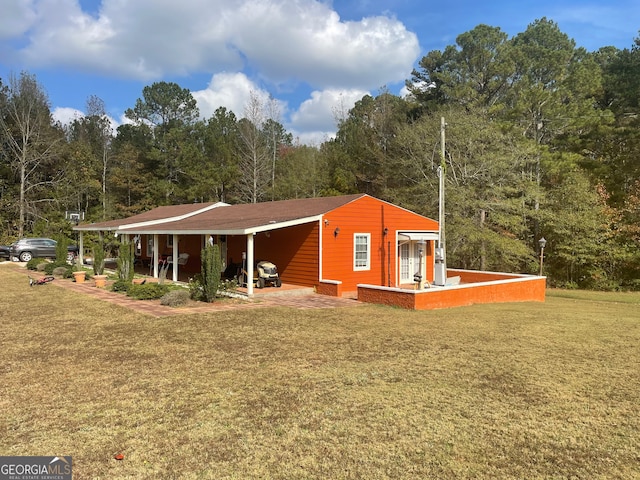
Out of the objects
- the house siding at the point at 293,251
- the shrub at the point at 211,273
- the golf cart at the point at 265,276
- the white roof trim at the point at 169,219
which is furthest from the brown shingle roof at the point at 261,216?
the golf cart at the point at 265,276

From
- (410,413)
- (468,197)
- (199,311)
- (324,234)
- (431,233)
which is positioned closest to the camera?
(410,413)

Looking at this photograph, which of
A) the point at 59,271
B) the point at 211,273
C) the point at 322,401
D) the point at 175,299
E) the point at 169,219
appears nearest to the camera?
the point at 322,401

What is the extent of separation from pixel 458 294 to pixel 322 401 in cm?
818

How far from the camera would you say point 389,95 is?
115 feet

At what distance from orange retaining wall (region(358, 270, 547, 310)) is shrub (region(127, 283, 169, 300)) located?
5266 mm

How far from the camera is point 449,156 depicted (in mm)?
23141

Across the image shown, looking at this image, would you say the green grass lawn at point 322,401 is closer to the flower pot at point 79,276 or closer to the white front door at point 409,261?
the flower pot at point 79,276

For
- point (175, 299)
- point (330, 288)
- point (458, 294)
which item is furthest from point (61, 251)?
point (458, 294)

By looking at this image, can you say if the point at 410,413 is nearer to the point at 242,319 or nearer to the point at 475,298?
the point at 242,319

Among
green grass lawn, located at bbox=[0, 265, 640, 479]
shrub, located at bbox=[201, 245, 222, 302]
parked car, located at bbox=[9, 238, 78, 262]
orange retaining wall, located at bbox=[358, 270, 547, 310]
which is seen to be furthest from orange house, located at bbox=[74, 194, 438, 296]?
parked car, located at bbox=[9, 238, 78, 262]

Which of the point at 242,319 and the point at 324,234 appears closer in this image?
the point at 242,319

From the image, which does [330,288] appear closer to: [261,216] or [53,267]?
[261,216]

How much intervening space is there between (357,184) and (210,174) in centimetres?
1173

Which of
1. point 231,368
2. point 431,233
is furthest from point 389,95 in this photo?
point 231,368
